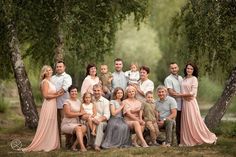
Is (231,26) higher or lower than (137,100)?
higher

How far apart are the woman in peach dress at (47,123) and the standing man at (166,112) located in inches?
84.4

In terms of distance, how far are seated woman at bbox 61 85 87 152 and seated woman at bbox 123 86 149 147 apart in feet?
3.20

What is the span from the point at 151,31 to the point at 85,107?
32.0m

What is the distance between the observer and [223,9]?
43.8 ft

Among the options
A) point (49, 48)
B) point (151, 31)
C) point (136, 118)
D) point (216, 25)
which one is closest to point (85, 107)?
point (136, 118)

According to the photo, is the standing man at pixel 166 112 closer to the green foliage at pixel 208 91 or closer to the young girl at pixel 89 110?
the young girl at pixel 89 110

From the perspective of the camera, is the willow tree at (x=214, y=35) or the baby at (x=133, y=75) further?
the willow tree at (x=214, y=35)

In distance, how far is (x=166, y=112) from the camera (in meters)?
12.0

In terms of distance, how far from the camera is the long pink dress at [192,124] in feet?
39.7

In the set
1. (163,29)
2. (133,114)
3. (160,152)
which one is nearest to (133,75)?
(133,114)

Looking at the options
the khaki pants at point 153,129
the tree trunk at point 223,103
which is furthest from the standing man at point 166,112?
the tree trunk at point 223,103

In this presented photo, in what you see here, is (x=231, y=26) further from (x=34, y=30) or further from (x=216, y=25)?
(x=34, y=30)

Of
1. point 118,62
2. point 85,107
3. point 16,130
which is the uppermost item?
point 118,62

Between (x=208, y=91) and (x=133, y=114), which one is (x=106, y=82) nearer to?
(x=133, y=114)
